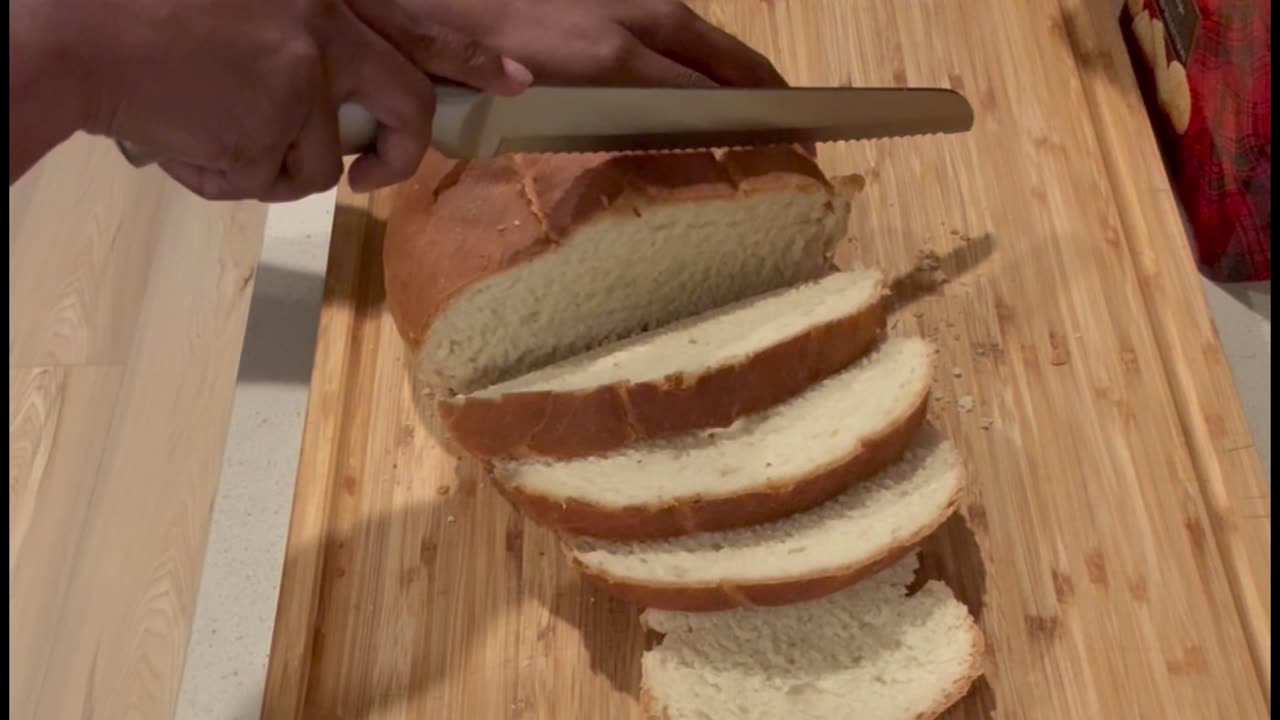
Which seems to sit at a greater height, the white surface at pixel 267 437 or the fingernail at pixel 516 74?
the fingernail at pixel 516 74

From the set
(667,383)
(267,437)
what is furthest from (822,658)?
(267,437)

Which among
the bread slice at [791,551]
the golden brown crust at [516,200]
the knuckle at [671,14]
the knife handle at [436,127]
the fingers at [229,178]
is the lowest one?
the bread slice at [791,551]

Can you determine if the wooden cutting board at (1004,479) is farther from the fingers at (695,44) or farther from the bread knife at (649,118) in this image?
the fingers at (695,44)

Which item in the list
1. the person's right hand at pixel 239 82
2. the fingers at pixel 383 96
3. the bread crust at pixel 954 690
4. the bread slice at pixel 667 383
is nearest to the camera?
the person's right hand at pixel 239 82

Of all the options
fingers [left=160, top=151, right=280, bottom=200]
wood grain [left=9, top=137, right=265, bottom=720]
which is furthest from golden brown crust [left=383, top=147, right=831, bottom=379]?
wood grain [left=9, top=137, right=265, bottom=720]

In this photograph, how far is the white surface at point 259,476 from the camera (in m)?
1.85

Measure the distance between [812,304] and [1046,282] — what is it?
464 mm

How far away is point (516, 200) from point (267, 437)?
30.2 inches

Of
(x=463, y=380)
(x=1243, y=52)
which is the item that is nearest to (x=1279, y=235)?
(x=1243, y=52)

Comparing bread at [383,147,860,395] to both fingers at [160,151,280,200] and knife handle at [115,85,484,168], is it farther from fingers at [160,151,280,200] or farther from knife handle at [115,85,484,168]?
fingers at [160,151,280,200]

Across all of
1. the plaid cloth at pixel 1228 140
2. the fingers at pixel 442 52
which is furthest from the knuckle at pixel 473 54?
the plaid cloth at pixel 1228 140

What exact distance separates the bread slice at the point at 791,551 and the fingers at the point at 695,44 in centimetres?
65

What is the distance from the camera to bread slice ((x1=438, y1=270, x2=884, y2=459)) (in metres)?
1.57

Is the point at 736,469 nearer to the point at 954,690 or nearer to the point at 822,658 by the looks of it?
the point at 822,658
